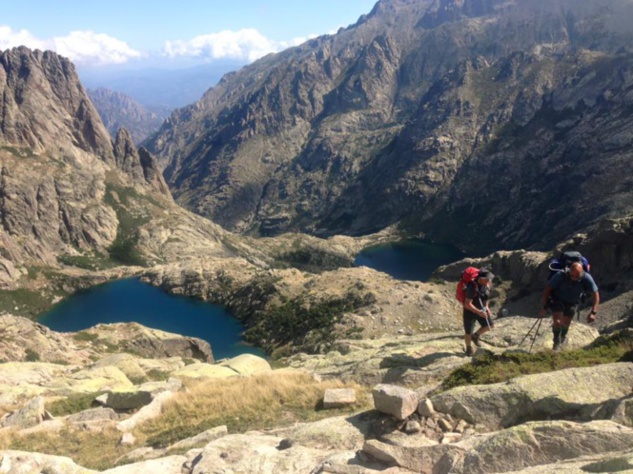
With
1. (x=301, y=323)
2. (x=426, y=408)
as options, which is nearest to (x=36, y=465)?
(x=426, y=408)

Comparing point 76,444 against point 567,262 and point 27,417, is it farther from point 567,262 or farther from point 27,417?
point 567,262

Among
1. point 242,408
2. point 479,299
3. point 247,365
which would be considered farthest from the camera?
point 247,365

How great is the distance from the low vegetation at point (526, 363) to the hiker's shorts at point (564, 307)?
2434 mm

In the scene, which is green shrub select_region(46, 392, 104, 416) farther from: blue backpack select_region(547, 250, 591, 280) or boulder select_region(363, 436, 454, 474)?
blue backpack select_region(547, 250, 591, 280)

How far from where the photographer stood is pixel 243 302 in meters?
160

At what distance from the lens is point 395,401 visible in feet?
47.9

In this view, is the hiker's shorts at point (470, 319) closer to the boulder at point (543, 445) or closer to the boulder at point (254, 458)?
the boulder at point (254, 458)

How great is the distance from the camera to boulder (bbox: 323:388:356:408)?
19078 mm

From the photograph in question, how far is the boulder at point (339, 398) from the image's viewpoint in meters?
19.1

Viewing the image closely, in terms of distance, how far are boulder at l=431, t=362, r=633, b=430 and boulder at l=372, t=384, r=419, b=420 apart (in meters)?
0.87

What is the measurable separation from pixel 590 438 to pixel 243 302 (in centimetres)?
15305

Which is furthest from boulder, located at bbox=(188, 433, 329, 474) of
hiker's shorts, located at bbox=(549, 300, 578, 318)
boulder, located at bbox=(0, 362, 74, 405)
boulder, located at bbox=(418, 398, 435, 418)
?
boulder, located at bbox=(0, 362, 74, 405)

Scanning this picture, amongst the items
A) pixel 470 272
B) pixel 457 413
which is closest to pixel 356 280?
pixel 470 272

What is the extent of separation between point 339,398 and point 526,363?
287 inches
